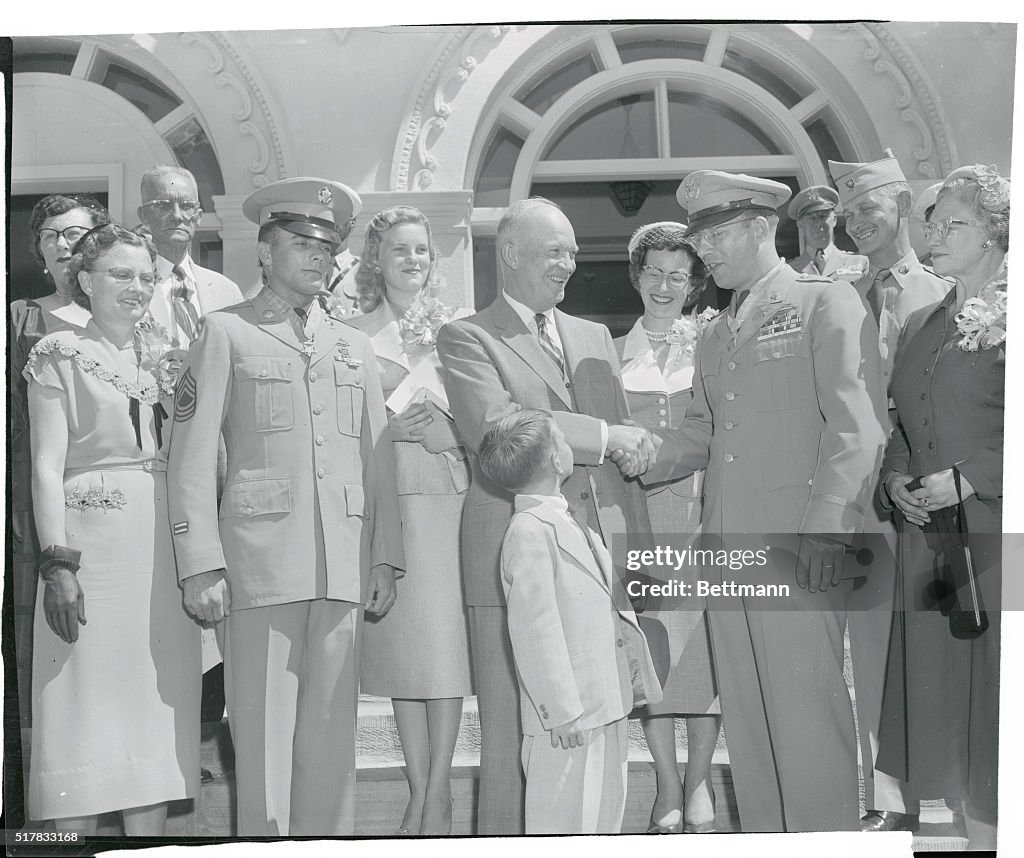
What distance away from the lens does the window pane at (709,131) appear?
4.32 meters

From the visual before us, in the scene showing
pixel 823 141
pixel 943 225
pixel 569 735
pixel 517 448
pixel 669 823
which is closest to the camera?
pixel 569 735

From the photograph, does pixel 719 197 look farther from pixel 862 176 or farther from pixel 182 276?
pixel 182 276

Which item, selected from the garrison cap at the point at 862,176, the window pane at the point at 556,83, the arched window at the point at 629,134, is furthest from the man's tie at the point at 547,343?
the garrison cap at the point at 862,176

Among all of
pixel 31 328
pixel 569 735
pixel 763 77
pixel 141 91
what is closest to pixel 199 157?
pixel 141 91

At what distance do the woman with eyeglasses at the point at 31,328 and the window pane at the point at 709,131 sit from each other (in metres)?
2.22

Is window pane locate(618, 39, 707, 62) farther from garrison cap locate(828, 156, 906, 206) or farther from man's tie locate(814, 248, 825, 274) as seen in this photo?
man's tie locate(814, 248, 825, 274)

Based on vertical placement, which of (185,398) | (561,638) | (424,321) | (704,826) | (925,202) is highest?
(925,202)

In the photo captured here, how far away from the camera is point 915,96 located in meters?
4.32

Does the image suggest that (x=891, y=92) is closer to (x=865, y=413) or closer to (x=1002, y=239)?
(x=1002, y=239)

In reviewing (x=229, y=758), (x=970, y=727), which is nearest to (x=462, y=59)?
(x=229, y=758)

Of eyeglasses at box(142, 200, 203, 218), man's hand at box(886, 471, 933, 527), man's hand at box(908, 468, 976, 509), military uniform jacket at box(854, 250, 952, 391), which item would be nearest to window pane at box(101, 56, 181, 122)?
eyeglasses at box(142, 200, 203, 218)

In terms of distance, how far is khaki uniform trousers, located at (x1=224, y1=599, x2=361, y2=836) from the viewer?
4.05m

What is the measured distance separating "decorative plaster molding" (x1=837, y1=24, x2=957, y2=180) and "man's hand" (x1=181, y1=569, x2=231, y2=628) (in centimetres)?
300

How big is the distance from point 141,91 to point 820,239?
267 cm
